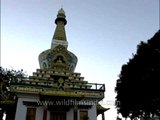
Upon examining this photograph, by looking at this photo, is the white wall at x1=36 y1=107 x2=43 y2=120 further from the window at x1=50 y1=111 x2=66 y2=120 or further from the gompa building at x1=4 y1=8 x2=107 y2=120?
the window at x1=50 y1=111 x2=66 y2=120

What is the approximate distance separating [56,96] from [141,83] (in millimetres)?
12532

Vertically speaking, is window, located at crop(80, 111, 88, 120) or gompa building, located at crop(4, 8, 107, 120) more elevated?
gompa building, located at crop(4, 8, 107, 120)

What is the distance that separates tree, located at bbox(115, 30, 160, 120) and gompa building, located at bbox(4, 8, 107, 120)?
6.35 metres

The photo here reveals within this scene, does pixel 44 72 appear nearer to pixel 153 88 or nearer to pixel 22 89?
pixel 22 89

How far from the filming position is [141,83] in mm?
28047

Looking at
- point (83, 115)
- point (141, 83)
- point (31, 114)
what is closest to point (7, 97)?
point (31, 114)

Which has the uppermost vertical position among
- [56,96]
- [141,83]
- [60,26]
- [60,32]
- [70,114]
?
[60,26]

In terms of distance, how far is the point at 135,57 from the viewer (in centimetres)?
3080

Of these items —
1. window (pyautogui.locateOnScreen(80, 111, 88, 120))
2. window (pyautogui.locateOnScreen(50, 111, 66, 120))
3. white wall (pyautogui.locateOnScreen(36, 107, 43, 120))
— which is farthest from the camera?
window (pyautogui.locateOnScreen(80, 111, 88, 120))

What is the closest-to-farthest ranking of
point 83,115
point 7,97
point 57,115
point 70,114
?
point 57,115, point 70,114, point 83,115, point 7,97

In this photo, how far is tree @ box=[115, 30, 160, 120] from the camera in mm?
27266

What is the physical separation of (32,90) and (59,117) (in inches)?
159

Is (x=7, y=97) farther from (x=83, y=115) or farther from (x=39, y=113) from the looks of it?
(x=83, y=115)

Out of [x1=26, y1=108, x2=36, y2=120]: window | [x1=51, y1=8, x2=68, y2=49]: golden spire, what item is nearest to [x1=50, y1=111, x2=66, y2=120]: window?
[x1=26, y1=108, x2=36, y2=120]: window
